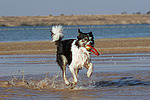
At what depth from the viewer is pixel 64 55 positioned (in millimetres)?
10477

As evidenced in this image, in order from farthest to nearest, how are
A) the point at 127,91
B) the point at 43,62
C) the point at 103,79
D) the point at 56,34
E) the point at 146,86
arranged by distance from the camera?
the point at 43,62 < the point at 103,79 < the point at 56,34 < the point at 146,86 < the point at 127,91

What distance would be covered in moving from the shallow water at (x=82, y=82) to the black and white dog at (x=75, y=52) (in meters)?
0.60

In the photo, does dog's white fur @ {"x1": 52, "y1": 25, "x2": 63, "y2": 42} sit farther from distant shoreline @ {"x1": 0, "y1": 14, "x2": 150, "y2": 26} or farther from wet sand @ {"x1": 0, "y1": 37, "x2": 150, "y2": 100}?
distant shoreline @ {"x1": 0, "y1": 14, "x2": 150, "y2": 26}

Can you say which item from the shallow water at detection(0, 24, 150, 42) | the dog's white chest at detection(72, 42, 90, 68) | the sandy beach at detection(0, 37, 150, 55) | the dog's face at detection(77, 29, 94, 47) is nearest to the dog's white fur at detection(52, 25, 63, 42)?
the dog's white chest at detection(72, 42, 90, 68)

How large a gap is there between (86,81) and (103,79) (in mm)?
545

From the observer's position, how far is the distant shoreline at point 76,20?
10581 cm

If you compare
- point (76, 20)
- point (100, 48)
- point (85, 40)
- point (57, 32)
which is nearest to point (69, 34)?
point (100, 48)

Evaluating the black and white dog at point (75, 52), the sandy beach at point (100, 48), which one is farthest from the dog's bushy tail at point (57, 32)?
the sandy beach at point (100, 48)

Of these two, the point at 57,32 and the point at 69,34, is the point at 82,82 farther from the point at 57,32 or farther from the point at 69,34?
the point at 69,34

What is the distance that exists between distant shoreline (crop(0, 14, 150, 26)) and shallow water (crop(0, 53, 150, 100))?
88891mm

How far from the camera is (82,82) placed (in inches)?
443

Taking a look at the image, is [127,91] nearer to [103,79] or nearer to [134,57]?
[103,79]

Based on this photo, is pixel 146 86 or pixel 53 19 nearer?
pixel 146 86

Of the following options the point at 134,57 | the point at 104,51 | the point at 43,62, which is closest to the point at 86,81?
the point at 43,62
